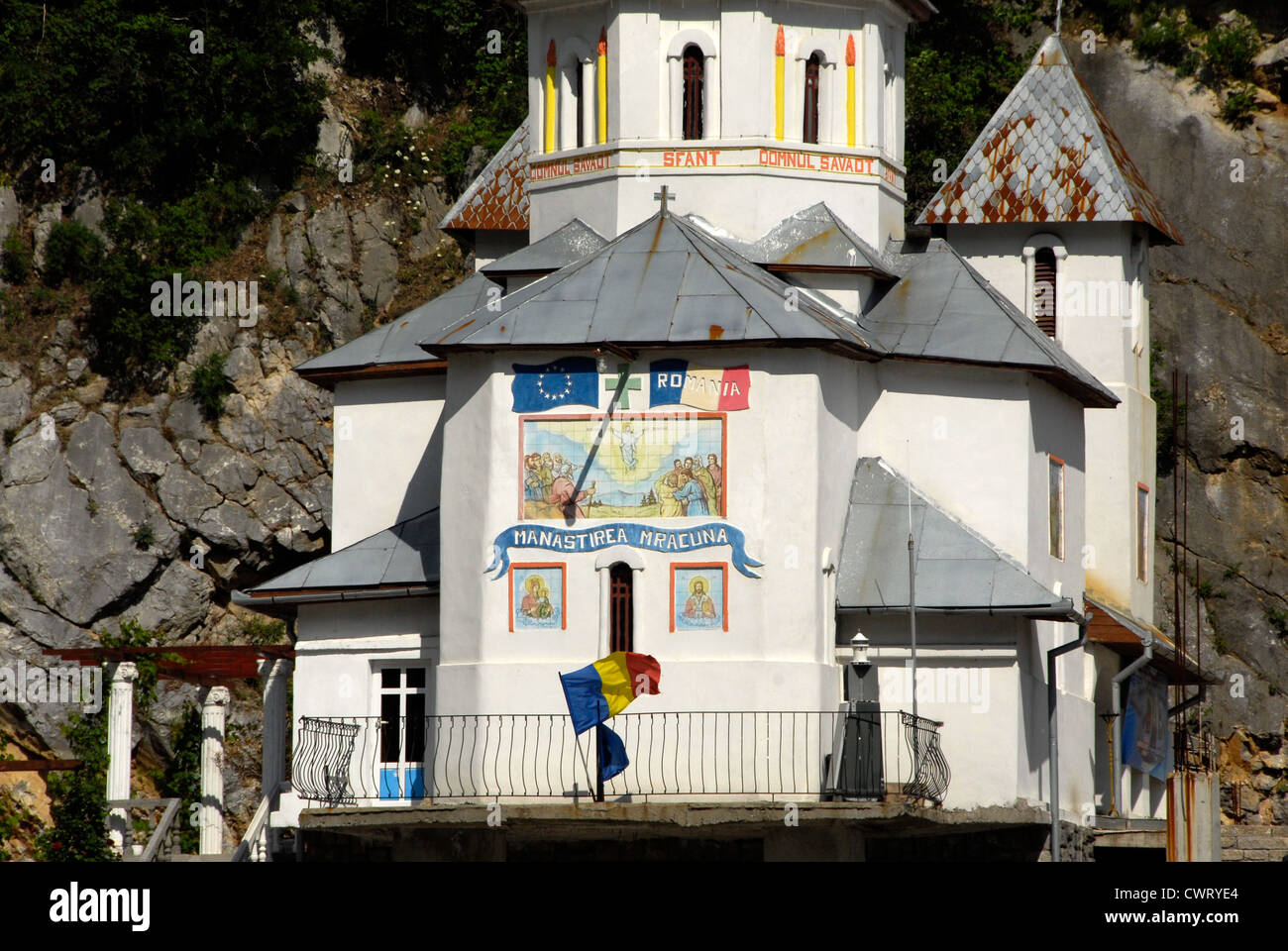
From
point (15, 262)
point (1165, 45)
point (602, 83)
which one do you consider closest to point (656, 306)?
point (602, 83)

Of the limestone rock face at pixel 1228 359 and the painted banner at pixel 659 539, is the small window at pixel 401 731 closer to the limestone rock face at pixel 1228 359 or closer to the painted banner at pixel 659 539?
the painted banner at pixel 659 539

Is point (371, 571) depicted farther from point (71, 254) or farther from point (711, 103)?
point (71, 254)

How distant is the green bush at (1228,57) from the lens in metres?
56.7

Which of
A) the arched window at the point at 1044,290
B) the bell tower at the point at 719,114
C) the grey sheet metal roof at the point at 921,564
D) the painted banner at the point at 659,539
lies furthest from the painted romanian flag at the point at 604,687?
the arched window at the point at 1044,290

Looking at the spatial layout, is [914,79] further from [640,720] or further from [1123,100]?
[640,720]

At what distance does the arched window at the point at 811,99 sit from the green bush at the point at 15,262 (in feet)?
77.8

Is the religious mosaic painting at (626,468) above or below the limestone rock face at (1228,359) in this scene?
below

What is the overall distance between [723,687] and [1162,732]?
15.1 meters

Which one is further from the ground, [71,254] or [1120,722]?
[71,254]

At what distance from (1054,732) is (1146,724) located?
8923 millimetres

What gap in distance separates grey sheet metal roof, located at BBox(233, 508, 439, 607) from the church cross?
453 centimetres

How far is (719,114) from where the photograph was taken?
38469mm

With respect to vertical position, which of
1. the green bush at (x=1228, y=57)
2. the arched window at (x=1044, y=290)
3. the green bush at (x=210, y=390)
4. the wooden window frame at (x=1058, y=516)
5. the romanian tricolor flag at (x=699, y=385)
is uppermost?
the green bush at (x=1228, y=57)

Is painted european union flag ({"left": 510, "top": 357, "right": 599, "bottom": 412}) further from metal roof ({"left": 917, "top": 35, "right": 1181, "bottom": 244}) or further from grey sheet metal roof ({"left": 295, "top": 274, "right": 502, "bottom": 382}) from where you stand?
metal roof ({"left": 917, "top": 35, "right": 1181, "bottom": 244})
